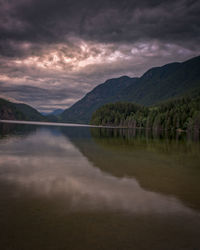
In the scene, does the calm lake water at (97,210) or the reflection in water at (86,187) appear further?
the reflection in water at (86,187)

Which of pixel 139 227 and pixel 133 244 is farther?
pixel 139 227

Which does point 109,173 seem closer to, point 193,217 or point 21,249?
point 193,217

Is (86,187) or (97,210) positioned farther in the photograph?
(86,187)

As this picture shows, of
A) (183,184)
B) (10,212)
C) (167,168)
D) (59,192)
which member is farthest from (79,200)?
(167,168)

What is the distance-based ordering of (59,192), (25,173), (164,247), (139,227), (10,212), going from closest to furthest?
(164,247) < (139,227) < (10,212) < (59,192) < (25,173)

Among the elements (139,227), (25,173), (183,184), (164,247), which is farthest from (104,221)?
(25,173)

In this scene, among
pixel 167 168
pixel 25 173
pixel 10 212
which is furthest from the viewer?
pixel 167 168

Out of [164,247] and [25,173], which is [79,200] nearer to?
[164,247]

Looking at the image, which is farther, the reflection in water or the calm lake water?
the reflection in water

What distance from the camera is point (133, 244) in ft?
25.6

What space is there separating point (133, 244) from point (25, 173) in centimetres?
1315

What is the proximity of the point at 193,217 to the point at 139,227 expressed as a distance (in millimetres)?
3377

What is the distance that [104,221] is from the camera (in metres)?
9.52

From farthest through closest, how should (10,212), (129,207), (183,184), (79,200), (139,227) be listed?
(183,184) → (79,200) → (129,207) → (10,212) → (139,227)
